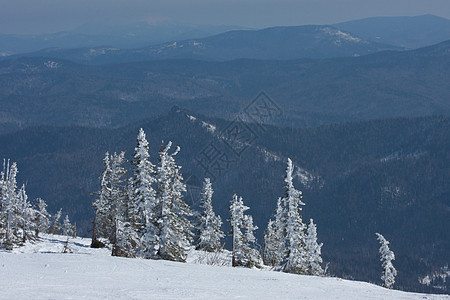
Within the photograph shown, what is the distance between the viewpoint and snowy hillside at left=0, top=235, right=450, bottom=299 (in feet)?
50.7

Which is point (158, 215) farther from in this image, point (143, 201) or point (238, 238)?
point (238, 238)

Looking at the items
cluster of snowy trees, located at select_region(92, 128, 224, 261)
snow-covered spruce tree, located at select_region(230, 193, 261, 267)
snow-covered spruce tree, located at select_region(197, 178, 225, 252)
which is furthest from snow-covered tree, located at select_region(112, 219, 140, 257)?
snow-covered spruce tree, located at select_region(197, 178, 225, 252)

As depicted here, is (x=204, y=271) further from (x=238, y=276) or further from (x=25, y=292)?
(x=25, y=292)

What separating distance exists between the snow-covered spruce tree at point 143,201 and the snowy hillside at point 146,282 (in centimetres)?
917

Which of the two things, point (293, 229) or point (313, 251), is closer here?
point (293, 229)

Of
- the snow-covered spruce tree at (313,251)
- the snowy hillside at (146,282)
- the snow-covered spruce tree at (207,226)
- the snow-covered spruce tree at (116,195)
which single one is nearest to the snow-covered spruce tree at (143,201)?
the snow-covered spruce tree at (116,195)

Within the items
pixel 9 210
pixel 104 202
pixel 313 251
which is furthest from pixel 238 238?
pixel 9 210

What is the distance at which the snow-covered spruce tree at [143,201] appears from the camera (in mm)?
30875

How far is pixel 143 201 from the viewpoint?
31016 mm

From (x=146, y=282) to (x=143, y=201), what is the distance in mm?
13961

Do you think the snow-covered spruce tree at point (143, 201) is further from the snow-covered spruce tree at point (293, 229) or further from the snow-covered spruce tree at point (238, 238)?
the snow-covered spruce tree at point (293, 229)

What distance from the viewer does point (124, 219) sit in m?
34.6

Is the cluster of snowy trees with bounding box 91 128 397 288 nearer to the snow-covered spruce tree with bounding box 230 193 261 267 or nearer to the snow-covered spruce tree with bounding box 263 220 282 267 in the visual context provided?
the snow-covered spruce tree with bounding box 230 193 261 267

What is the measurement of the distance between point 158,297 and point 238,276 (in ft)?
19.1
